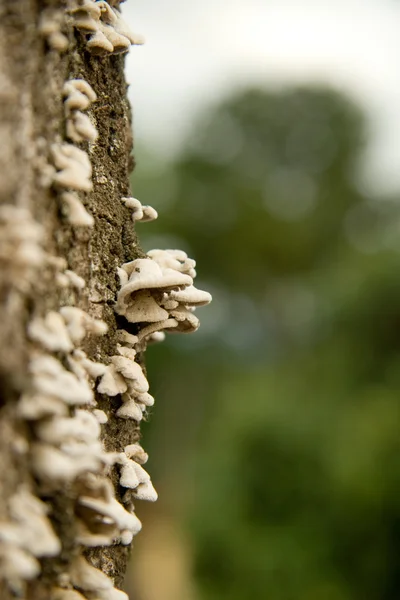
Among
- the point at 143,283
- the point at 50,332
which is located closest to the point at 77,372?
the point at 50,332

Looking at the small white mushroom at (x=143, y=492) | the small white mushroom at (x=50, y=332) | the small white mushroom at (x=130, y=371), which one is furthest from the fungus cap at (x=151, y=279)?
the small white mushroom at (x=143, y=492)

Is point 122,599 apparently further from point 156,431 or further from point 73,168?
point 156,431

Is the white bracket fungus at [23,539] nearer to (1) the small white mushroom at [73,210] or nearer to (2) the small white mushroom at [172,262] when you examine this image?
(1) the small white mushroom at [73,210]

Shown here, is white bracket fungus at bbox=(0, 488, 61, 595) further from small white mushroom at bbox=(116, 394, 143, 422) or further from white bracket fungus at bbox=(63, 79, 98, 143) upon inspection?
white bracket fungus at bbox=(63, 79, 98, 143)

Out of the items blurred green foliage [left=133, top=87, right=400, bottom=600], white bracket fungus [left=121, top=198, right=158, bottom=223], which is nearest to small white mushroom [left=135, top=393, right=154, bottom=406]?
white bracket fungus [left=121, top=198, right=158, bottom=223]

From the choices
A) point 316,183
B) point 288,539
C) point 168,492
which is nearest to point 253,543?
point 288,539

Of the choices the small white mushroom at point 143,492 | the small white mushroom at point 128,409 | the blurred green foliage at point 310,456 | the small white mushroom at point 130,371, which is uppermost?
the blurred green foliage at point 310,456

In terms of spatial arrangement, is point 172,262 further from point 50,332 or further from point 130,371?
point 50,332

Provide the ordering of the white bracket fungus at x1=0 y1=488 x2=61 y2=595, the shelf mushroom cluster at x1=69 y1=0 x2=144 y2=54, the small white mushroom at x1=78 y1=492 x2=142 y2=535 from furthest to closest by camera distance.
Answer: the shelf mushroom cluster at x1=69 y1=0 x2=144 y2=54, the small white mushroom at x1=78 y1=492 x2=142 y2=535, the white bracket fungus at x1=0 y1=488 x2=61 y2=595
